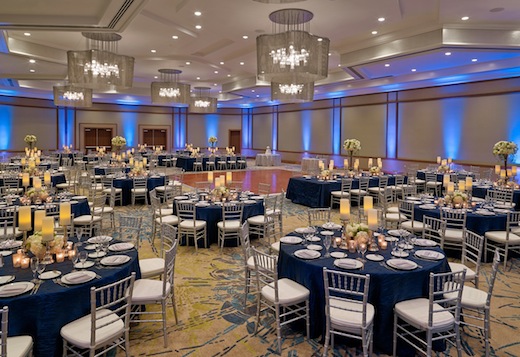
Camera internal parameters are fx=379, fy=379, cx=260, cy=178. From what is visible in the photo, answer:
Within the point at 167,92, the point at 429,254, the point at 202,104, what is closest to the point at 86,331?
the point at 429,254

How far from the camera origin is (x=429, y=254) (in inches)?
154

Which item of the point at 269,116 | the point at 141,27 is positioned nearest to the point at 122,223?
the point at 141,27

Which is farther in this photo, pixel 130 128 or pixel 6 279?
pixel 130 128

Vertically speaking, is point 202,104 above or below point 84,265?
above

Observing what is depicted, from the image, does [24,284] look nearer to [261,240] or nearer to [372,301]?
[372,301]

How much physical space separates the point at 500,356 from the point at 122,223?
457cm

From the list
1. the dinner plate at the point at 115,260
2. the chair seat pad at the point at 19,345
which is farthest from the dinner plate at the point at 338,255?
the chair seat pad at the point at 19,345

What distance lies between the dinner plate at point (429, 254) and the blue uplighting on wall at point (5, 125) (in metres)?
22.1

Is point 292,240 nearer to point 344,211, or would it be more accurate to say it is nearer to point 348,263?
point 344,211

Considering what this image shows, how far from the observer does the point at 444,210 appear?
621cm

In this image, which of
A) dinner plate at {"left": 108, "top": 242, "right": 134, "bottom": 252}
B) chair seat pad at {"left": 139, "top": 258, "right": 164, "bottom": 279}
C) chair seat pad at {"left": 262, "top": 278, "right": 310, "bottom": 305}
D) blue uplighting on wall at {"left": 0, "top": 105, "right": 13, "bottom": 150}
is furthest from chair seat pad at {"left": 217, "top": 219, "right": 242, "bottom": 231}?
blue uplighting on wall at {"left": 0, "top": 105, "right": 13, "bottom": 150}

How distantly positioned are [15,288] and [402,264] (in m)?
3.36

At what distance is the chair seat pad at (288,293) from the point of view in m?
3.53

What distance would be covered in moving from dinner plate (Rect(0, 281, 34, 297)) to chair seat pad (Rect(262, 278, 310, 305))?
6.63 ft
